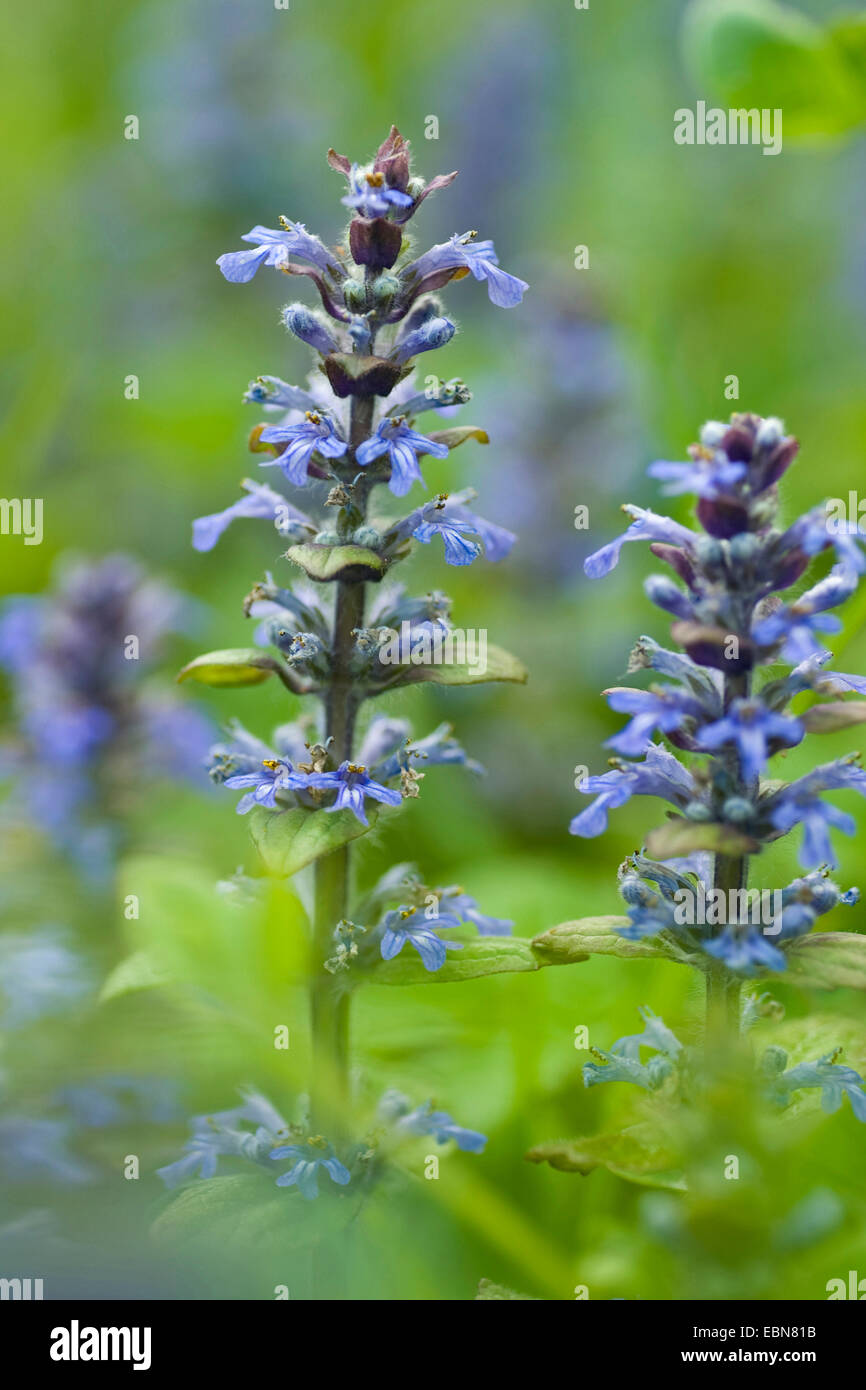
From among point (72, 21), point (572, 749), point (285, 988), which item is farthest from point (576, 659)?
point (72, 21)

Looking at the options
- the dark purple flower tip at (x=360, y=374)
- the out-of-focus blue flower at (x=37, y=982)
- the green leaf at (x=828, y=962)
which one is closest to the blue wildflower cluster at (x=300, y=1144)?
the green leaf at (x=828, y=962)

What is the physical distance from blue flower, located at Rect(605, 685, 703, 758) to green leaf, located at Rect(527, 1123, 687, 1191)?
0.67 meters

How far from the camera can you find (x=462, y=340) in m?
7.72

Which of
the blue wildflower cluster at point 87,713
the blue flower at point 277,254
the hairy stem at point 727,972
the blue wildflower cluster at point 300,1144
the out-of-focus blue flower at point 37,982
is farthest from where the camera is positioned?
the blue wildflower cluster at point 87,713

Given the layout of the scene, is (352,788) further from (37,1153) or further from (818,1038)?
(37,1153)

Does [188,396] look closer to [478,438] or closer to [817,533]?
[478,438]

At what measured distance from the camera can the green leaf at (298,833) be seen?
2258mm

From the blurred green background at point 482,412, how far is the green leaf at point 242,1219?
125mm

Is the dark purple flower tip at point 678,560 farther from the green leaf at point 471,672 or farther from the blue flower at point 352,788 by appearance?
the blue flower at point 352,788

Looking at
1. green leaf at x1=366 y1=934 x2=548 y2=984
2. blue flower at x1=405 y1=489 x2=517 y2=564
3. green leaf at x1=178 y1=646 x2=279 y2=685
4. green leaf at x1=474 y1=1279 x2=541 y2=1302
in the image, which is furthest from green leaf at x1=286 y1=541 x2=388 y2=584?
green leaf at x1=474 y1=1279 x2=541 y2=1302

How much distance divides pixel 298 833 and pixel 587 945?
52cm

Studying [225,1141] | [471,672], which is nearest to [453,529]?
[471,672]

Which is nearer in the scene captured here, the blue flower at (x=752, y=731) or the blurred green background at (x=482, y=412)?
the blue flower at (x=752, y=731)

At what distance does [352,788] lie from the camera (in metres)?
2.43
